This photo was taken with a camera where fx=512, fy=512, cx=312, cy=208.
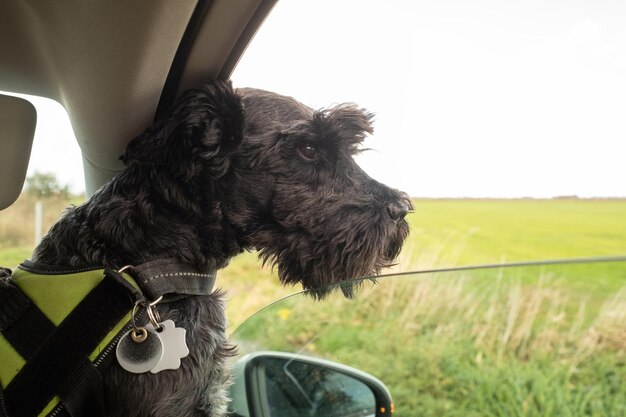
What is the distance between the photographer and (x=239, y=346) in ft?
7.43

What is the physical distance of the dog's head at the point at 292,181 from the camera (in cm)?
222

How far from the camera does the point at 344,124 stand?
242 centimetres

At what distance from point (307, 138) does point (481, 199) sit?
2.95ft

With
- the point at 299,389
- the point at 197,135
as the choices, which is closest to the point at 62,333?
the point at 197,135

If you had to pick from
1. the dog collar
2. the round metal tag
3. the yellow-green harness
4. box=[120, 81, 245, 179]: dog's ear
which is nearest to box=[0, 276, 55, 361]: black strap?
the yellow-green harness

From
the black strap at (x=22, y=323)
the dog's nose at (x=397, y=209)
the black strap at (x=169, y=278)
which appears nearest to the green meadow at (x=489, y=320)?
the dog's nose at (x=397, y=209)

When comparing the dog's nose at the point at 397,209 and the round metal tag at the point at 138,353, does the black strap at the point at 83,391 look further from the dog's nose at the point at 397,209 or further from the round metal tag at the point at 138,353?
the dog's nose at the point at 397,209

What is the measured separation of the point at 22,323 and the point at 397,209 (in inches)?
63.5

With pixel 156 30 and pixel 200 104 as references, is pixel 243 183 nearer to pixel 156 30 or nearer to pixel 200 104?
pixel 200 104

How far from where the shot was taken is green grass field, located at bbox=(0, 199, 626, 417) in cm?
136

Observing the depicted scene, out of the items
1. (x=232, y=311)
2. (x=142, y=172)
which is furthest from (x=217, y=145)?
(x=232, y=311)

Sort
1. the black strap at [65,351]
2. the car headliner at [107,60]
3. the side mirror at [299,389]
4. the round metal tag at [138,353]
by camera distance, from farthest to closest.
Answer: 1. the side mirror at [299,389]
2. the car headliner at [107,60]
3. the round metal tag at [138,353]
4. the black strap at [65,351]

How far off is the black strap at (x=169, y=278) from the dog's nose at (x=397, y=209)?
0.89 m

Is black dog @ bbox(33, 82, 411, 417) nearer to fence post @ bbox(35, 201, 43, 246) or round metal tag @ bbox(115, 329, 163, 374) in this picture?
round metal tag @ bbox(115, 329, 163, 374)
